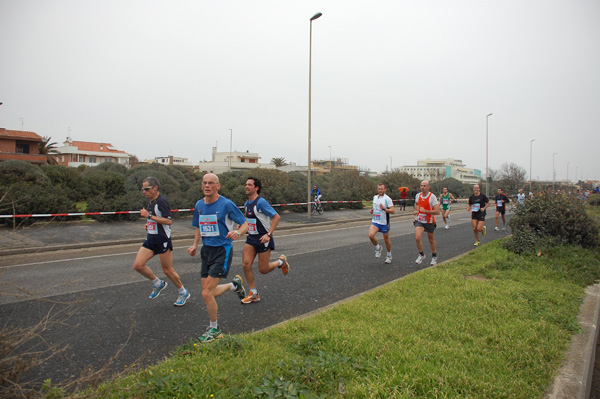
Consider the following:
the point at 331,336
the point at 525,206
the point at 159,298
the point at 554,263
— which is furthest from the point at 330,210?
the point at 331,336

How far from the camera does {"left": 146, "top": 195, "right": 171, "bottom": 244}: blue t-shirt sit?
6.07m

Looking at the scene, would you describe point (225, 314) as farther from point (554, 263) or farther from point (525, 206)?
point (525, 206)

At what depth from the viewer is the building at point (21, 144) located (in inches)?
1810

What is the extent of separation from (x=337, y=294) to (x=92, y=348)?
3657 millimetres

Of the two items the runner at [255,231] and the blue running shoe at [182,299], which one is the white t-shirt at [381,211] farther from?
the blue running shoe at [182,299]

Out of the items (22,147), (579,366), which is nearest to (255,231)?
(579,366)

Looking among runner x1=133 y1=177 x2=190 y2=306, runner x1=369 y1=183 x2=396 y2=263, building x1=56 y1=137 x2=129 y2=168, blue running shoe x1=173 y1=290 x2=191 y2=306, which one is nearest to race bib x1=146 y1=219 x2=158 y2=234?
runner x1=133 y1=177 x2=190 y2=306

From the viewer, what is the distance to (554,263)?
7922 mm

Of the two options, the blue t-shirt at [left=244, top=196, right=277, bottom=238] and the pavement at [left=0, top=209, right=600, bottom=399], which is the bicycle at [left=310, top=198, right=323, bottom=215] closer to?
the pavement at [left=0, top=209, right=600, bottom=399]

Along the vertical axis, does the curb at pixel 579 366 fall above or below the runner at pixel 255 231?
below

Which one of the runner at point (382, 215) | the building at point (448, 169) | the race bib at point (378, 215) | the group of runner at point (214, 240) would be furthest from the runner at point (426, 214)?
the building at point (448, 169)

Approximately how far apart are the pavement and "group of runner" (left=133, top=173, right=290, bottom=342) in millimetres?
1508

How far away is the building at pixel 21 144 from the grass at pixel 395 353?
49285 mm

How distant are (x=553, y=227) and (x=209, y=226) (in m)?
8.56
